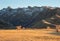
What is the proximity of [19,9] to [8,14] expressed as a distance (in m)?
10.7

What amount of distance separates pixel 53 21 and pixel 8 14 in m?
66.4

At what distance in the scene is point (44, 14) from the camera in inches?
4879

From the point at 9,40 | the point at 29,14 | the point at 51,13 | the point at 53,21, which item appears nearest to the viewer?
the point at 9,40

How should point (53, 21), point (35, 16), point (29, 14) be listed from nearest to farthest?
point (53, 21), point (35, 16), point (29, 14)

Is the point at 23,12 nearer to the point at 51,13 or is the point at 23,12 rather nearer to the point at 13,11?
the point at 13,11

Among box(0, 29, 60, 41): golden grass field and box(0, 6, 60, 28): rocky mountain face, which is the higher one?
box(0, 29, 60, 41): golden grass field

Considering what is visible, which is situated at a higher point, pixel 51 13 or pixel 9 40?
pixel 9 40

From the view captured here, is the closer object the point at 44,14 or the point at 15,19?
the point at 44,14

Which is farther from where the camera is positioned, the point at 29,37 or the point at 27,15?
the point at 27,15

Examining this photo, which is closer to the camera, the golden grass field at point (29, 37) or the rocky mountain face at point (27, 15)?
the golden grass field at point (29, 37)

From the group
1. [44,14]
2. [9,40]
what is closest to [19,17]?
[44,14]

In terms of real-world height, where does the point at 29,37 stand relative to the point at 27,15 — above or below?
above

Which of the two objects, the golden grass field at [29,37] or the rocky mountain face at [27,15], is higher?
the golden grass field at [29,37]

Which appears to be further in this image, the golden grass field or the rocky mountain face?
the rocky mountain face
